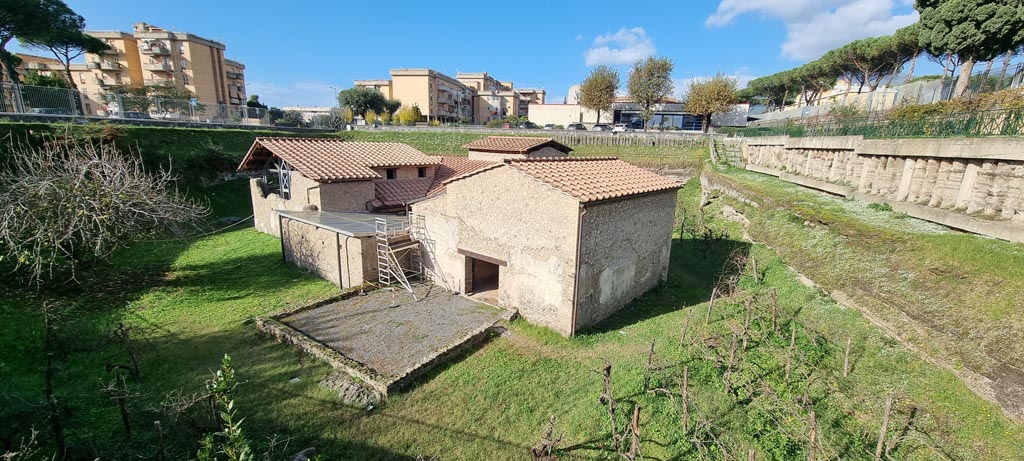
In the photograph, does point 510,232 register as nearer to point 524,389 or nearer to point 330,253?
point 524,389

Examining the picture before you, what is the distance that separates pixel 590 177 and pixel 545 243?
8.83 feet

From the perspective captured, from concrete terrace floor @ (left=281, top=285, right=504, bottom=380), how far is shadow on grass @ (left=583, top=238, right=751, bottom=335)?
3618 mm

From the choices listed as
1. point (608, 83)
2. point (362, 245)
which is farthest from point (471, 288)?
point (608, 83)

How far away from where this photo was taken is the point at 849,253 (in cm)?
1260

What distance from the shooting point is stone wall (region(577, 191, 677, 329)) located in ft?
36.7

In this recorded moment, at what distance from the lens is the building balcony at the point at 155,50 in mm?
60125

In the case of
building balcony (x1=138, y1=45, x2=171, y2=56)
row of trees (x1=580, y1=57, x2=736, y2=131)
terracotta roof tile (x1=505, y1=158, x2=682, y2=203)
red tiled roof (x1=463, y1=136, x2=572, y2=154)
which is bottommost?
terracotta roof tile (x1=505, y1=158, x2=682, y2=203)

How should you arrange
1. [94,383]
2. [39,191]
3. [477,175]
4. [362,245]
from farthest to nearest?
1. [362,245]
2. [477,175]
3. [39,191]
4. [94,383]

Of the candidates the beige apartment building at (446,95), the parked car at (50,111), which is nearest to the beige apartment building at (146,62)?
the beige apartment building at (446,95)

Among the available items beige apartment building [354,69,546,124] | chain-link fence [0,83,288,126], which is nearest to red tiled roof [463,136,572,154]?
chain-link fence [0,83,288,126]

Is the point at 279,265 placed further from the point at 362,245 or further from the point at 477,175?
the point at 477,175

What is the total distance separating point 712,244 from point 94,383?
67.6 feet

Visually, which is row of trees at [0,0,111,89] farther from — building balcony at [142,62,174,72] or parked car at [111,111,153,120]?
parked car at [111,111,153,120]

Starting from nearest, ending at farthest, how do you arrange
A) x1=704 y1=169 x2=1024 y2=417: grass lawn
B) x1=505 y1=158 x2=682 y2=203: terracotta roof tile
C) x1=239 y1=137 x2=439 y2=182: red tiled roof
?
x1=704 y1=169 x2=1024 y2=417: grass lawn, x1=505 y1=158 x2=682 y2=203: terracotta roof tile, x1=239 y1=137 x2=439 y2=182: red tiled roof
